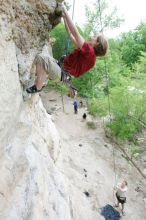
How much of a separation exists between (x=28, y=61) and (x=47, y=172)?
14.2ft

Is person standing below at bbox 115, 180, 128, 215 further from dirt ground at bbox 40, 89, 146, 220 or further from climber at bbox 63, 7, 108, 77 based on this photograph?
climber at bbox 63, 7, 108, 77

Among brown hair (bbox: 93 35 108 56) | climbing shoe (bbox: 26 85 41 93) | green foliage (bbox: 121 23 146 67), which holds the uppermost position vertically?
brown hair (bbox: 93 35 108 56)

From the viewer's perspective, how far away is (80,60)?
5816 millimetres

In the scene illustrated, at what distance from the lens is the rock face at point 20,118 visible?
19.7ft

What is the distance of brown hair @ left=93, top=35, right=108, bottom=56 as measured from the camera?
17.9 ft

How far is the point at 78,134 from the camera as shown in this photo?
2130 cm

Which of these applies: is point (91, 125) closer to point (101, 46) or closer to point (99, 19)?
point (99, 19)

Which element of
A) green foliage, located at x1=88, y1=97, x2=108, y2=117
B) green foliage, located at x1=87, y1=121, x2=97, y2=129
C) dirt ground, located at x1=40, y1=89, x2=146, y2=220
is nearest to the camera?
dirt ground, located at x1=40, y1=89, x2=146, y2=220

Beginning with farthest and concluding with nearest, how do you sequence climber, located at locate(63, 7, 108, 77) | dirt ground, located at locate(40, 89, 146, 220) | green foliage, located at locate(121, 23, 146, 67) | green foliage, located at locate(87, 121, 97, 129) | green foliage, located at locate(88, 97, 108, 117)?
green foliage, located at locate(121, 23, 146, 67) → green foliage, located at locate(87, 121, 97, 129) → green foliage, located at locate(88, 97, 108, 117) → dirt ground, located at locate(40, 89, 146, 220) → climber, located at locate(63, 7, 108, 77)

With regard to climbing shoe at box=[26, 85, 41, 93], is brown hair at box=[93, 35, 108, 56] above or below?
above

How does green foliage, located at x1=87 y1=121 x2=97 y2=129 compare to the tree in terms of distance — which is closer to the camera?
green foliage, located at x1=87 y1=121 x2=97 y2=129

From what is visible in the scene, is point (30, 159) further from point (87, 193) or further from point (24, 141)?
point (87, 193)

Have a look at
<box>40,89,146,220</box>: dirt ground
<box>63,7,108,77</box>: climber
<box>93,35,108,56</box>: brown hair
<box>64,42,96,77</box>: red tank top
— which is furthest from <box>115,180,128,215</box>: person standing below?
<box>93,35,108,56</box>: brown hair

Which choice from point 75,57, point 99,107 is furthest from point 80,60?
point 99,107
